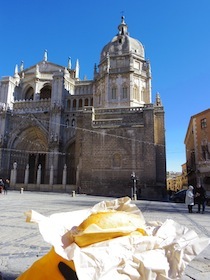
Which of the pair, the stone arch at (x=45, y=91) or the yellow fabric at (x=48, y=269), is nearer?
the yellow fabric at (x=48, y=269)

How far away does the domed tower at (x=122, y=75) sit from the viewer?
29156mm

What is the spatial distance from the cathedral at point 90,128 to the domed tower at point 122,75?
123 mm

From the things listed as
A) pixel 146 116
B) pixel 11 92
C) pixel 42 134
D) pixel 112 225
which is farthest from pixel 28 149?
pixel 112 225

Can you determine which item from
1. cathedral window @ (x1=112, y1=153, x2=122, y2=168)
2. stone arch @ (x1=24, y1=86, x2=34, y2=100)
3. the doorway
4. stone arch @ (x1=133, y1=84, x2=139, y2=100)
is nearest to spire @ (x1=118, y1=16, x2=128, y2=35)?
stone arch @ (x1=133, y1=84, x2=139, y2=100)

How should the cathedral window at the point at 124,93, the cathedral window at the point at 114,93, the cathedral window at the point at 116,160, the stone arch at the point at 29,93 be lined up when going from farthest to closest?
1. the stone arch at the point at 29,93
2. the cathedral window at the point at 114,93
3. the cathedral window at the point at 124,93
4. the cathedral window at the point at 116,160

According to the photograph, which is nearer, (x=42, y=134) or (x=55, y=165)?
(x=55, y=165)

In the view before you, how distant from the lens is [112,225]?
1.19m

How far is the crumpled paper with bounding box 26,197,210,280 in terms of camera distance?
96 centimetres

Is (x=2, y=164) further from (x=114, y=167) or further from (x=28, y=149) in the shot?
(x=114, y=167)

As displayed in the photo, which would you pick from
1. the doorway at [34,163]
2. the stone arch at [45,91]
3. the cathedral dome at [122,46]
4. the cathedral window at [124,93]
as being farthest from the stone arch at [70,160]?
the cathedral dome at [122,46]

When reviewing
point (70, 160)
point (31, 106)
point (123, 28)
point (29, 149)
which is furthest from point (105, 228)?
point (123, 28)

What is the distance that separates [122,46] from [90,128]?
13.8 metres

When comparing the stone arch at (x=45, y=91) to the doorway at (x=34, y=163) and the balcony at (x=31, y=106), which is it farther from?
the doorway at (x=34, y=163)

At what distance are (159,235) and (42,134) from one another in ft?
107
